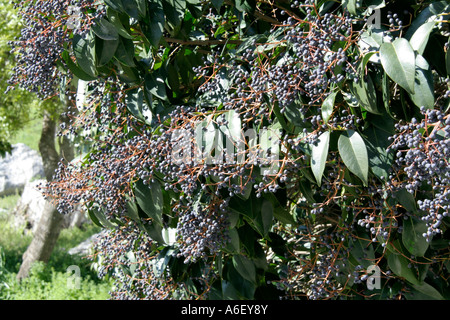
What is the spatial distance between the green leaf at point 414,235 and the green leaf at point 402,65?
0.33 meters

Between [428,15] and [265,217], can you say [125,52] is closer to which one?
[265,217]

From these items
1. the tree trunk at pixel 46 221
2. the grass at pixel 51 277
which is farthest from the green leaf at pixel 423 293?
the tree trunk at pixel 46 221

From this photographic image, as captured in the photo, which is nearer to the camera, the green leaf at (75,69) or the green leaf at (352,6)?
the green leaf at (352,6)

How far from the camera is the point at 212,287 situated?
1.69m

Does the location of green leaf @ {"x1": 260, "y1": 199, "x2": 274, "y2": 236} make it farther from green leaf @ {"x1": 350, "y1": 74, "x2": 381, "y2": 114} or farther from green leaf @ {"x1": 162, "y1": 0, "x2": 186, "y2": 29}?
green leaf @ {"x1": 162, "y1": 0, "x2": 186, "y2": 29}

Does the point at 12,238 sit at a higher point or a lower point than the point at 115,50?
lower

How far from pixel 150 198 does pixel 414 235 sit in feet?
2.15

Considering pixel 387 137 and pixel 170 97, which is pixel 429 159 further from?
pixel 170 97

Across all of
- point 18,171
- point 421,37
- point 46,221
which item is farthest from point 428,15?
point 18,171

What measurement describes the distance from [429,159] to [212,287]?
94 cm

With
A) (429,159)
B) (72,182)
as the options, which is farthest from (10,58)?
(429,159)

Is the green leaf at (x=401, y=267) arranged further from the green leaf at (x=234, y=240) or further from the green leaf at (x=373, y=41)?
the green leaf at (x=373, y=41)

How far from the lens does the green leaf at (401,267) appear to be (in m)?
1.27

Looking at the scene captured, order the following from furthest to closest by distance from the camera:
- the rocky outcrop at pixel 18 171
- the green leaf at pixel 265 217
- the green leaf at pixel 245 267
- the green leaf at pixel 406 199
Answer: the rocky outcrop at pixel 18 171, the green leaf at pixel 245 267, the green leaf at pixel 265 217, the green leaf at pixel 406 199
